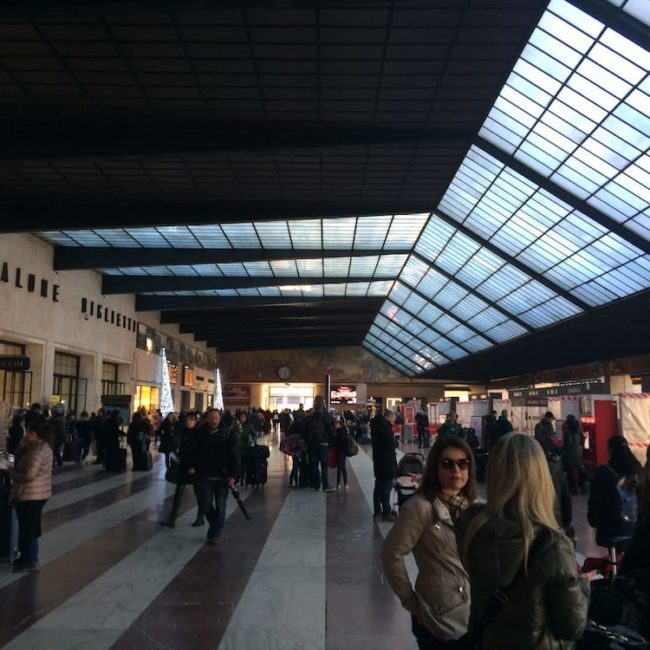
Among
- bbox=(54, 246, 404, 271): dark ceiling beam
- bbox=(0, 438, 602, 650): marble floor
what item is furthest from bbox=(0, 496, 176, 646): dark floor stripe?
bbox=(54, 246, 404, 271): dark ceiling beam

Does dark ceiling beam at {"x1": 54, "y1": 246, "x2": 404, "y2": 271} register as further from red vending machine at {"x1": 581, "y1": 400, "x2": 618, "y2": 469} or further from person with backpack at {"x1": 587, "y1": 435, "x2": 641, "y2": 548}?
person with backpack at {"x1": 587, "y1": 435, "x2": 641, "y2": 548}

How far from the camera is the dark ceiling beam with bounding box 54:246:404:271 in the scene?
2338 cm

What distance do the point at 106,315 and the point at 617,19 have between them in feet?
78.4

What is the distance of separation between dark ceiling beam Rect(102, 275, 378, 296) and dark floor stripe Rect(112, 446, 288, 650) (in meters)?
21.7

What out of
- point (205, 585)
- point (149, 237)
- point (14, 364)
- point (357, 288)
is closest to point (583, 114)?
point (205, 585)

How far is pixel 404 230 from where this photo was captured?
24.6m

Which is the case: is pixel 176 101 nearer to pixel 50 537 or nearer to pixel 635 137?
pixel 50 537

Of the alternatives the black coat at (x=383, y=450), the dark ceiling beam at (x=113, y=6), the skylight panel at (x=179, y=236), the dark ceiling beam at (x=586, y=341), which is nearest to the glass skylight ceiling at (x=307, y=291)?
the skylight panel at (x=179, y=236)

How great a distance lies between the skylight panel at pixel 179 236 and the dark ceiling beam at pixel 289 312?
14.5m

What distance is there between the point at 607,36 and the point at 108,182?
40.1 feet

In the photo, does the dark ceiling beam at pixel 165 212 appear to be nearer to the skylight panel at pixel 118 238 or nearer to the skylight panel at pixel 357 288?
the skylight panel at pixel 118 238

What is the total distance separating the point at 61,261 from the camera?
2328 cm

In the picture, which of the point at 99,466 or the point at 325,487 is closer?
the point at 325,487

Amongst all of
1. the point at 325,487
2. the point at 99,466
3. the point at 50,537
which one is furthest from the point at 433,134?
the point at 99,466
